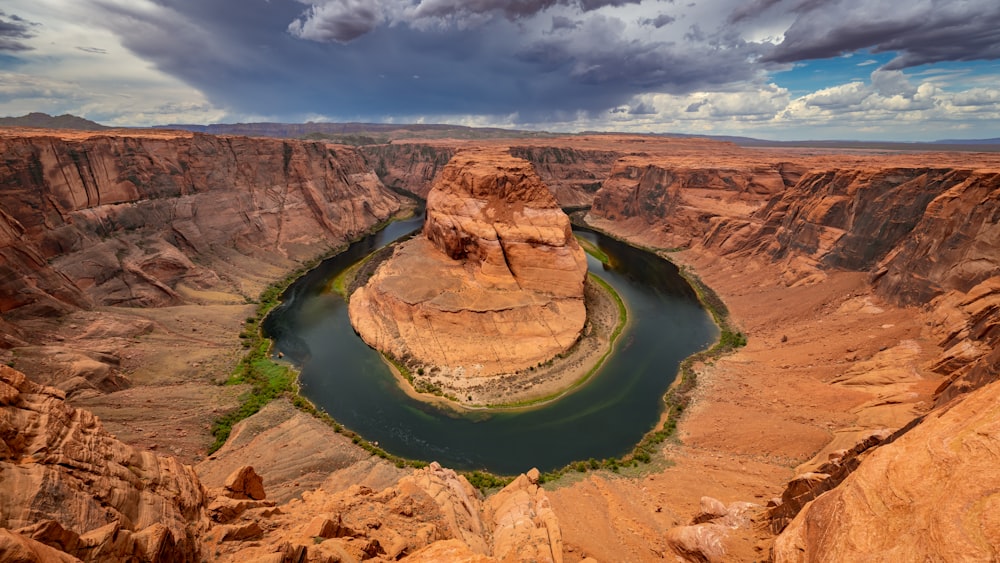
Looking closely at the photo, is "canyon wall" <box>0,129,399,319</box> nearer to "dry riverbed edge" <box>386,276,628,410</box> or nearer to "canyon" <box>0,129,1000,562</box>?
"canyon" <box>0,129,1000,562</box>

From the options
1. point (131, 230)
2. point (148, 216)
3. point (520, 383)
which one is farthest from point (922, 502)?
point (148, 216)

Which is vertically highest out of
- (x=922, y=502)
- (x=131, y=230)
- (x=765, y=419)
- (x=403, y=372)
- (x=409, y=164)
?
(x=409, y=164)

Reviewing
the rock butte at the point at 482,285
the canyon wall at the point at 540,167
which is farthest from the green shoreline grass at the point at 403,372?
the canyon wall at the point at 540,167

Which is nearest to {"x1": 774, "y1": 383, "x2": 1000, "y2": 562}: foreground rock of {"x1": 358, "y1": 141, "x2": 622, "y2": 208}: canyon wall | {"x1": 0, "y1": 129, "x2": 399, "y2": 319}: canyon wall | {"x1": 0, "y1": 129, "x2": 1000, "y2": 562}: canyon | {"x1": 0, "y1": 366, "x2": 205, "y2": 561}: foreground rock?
{"x1": 0, "y1": 129, "x2": 1000, "y2": 562}: canyon

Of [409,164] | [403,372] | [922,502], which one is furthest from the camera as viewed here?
[409,164]

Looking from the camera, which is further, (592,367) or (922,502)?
(592,367)

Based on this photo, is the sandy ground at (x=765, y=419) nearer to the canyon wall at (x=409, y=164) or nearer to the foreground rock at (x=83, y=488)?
the foreground rock at (x=83, y=488)

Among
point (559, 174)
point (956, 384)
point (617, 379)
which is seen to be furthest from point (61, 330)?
point (559, 174)

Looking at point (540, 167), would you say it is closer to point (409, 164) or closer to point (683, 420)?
point (409, 164)
